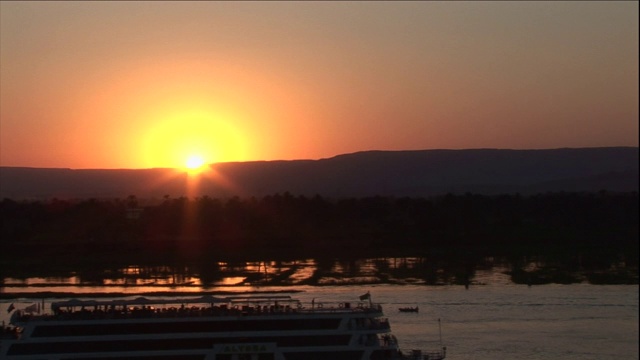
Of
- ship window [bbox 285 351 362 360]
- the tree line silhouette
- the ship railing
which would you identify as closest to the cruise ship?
ship window [bbox 285 351 362 360]

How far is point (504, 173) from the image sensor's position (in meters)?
87.3

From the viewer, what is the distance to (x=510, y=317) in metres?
22.7

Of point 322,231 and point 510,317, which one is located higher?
point 322,231

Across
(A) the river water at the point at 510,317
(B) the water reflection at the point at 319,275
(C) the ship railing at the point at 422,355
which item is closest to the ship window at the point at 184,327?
(C) the ship railing at the point at 422,355

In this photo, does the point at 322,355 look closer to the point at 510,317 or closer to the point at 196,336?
the point at 196,336

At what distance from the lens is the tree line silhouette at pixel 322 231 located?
126 ft

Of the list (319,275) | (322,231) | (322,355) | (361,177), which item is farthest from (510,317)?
(361,177)

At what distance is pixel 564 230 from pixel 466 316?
72.8ft

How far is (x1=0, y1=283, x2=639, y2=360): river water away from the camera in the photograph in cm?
1892

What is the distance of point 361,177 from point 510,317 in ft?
265

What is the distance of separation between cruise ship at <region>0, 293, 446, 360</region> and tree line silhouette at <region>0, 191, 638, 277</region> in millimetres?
19814

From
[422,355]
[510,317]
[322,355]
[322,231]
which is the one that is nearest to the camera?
[322,355]

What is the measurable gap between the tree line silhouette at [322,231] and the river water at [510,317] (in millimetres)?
7837

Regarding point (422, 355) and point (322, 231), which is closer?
point (422, 355)
